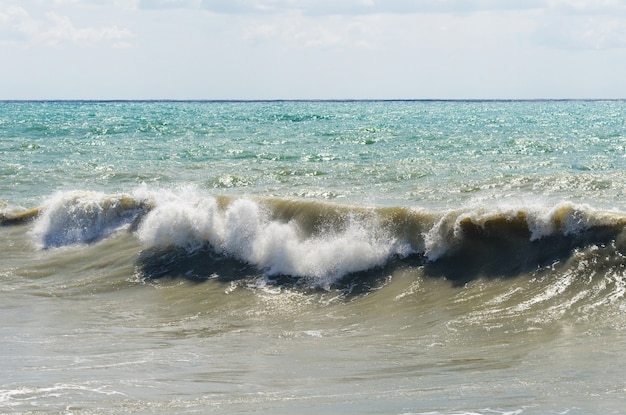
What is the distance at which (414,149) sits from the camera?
34.5 m

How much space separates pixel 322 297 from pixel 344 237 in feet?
6.00

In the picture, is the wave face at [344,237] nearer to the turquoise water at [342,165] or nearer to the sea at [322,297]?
the sea at [322,297]

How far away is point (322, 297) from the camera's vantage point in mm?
13180

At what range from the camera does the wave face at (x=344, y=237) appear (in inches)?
515

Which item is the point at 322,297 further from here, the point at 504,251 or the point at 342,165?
the point at 342,165

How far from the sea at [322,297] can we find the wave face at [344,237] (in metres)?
0.04

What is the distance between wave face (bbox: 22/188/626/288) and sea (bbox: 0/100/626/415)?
1.4 inches

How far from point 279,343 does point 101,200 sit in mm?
9880

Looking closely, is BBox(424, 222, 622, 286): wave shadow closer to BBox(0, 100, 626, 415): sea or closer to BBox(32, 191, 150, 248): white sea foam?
BBox(0, 100, 626, 415): sea

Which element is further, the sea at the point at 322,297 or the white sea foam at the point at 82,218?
the white sea foam at the point at 82,218

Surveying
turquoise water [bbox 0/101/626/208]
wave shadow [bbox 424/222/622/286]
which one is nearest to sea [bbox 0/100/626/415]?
wave shadow [bbox 424/222/622/286]

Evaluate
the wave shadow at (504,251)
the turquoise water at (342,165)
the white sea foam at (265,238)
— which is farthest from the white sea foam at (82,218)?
the wave shadow at (504,251)

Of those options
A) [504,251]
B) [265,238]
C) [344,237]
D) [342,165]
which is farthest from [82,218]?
[342,165]

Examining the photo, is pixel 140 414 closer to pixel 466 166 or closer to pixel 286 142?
pixel 466 166
